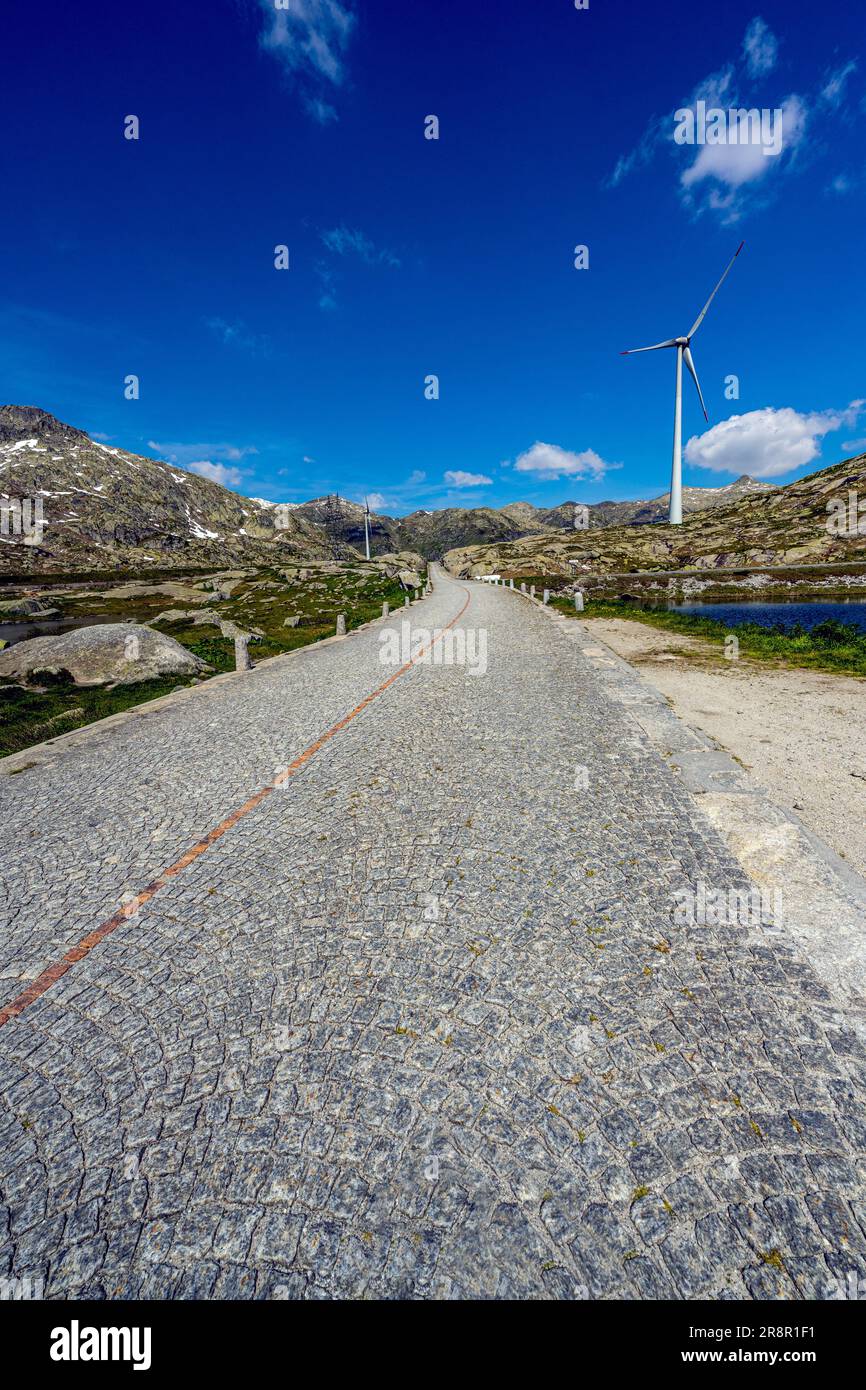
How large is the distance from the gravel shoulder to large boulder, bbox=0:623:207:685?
1670cm

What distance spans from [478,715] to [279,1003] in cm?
881

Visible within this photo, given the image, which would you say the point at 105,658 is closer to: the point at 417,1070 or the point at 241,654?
the point at 241,654

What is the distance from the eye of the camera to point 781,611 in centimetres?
4091

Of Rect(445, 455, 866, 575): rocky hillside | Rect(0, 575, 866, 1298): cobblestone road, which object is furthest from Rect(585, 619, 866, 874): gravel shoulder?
Rect(445, 455, 866, 575): rocky hillside

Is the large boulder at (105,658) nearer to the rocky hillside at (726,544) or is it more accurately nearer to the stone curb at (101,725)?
the stone curb at (101,725)

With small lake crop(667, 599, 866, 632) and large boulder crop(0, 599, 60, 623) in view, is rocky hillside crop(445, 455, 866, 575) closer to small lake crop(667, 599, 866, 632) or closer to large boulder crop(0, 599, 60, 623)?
A: small lake crop(667, 599, 866, 632)

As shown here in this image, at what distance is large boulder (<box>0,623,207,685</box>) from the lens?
18.8 meters

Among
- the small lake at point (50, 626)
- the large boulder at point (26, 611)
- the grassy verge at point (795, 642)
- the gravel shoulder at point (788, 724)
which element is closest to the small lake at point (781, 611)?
the grassy verge at point (795, 642)

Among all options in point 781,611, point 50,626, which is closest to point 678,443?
point 781,611

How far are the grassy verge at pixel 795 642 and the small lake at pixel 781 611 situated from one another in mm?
6947

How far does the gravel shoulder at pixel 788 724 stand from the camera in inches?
309
